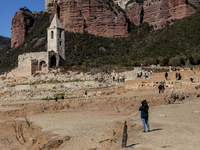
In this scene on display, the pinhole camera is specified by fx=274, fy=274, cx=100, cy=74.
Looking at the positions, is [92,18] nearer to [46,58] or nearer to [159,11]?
[159,11]

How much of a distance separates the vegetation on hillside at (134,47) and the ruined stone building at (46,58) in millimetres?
5982

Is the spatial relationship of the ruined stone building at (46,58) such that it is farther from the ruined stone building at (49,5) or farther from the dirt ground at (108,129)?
the ruined stone building at (49,5)

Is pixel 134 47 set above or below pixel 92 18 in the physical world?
below

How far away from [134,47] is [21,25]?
127 ft

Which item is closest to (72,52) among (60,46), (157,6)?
(60,46)

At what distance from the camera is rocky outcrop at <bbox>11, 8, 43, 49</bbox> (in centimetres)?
8288

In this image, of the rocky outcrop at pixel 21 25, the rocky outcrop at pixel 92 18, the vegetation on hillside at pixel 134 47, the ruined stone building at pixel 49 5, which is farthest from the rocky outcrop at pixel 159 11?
the rocky outcrop at pixel 21 25

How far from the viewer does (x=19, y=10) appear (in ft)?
287

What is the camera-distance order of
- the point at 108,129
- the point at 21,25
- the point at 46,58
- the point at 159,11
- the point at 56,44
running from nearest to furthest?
the point at 108,129 → the point at 46,58 → the point at 56,44 → the point at 159,11 → the point at 21,25

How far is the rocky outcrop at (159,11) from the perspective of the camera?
68625 mm

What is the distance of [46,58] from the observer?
3528cm

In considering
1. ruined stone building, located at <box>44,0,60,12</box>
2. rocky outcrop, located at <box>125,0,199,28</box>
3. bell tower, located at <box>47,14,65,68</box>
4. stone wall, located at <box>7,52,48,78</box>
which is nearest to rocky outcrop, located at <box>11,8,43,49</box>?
ruined stone building, located at <box>44,0,60,12</box>

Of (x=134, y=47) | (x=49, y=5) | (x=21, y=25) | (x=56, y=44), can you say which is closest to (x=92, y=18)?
(x=134, y=47)

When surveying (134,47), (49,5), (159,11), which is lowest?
(134,47)
